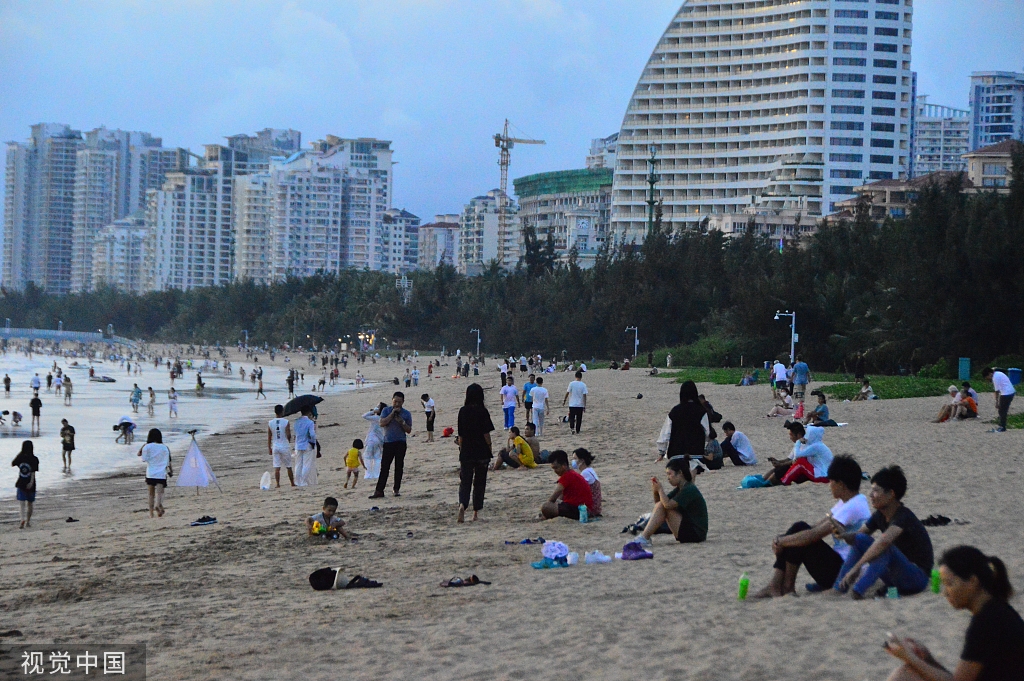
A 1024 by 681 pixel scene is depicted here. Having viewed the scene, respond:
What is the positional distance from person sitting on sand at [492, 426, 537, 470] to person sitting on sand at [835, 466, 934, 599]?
30.6 feet

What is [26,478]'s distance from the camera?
1425 centimetres

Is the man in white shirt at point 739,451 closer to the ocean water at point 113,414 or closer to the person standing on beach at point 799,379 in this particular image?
the person standing on beach at point 799,379

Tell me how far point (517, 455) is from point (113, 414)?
27.8m

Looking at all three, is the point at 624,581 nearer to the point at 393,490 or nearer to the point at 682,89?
the point at 393,490

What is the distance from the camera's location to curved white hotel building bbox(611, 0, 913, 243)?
116 meters

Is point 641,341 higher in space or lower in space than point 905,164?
lower

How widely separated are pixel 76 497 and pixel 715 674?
15.2m

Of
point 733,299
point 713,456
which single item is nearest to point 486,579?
point 713,456

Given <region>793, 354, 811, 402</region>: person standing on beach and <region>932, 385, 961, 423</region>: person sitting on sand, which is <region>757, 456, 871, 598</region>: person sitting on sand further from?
<region>793, 354, 811, 402</region>: person standing on beach

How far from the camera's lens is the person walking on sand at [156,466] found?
45.2ft

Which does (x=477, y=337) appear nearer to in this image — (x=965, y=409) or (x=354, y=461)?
(x=965, y=409)

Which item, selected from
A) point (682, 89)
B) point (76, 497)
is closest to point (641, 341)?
point (76, 497)

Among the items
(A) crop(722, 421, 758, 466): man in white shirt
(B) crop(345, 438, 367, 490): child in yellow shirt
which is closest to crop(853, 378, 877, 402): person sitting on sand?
(A) crop(722, 421, 758, 466): man in white shirt

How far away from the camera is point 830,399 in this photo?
25.2 meters
